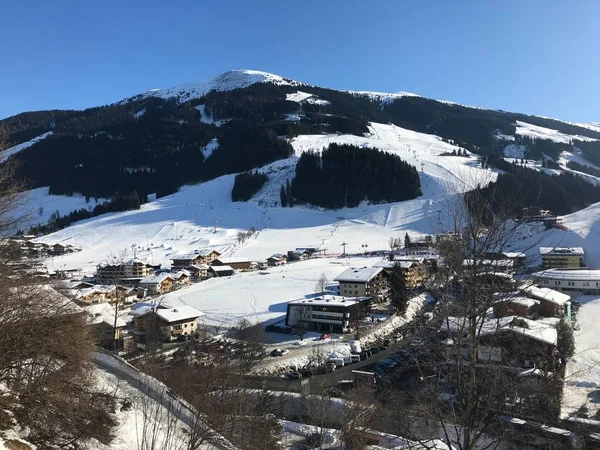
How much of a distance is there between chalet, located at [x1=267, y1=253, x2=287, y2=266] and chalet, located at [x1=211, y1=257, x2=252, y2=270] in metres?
3.09

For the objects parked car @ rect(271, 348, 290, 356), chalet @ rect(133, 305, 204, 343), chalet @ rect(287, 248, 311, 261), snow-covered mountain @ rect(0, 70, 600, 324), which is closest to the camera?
parked car @ rect(271, 348, 290, 356)

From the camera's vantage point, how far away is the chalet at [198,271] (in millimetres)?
47812

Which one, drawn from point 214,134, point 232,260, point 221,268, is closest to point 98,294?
point 221,268

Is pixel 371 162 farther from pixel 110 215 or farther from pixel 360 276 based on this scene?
pixel 360 276

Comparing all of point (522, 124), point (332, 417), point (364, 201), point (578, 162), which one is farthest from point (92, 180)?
point (522, 124)

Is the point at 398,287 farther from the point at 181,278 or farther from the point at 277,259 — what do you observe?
the point at 277,259

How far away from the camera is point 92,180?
123m

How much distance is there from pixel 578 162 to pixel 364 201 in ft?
294

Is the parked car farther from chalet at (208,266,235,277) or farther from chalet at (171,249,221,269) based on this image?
chalet at (171,249,221,269)

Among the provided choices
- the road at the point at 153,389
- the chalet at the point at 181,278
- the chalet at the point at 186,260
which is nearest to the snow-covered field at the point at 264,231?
the chalet at the point at 181,278

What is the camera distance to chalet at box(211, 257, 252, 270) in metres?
52.1

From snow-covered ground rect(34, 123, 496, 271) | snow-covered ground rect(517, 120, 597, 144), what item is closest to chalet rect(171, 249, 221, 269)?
snow-covered ground rect(34, 123, 496, 271)

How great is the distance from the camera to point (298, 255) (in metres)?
58.1

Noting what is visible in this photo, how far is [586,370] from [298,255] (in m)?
50.2
